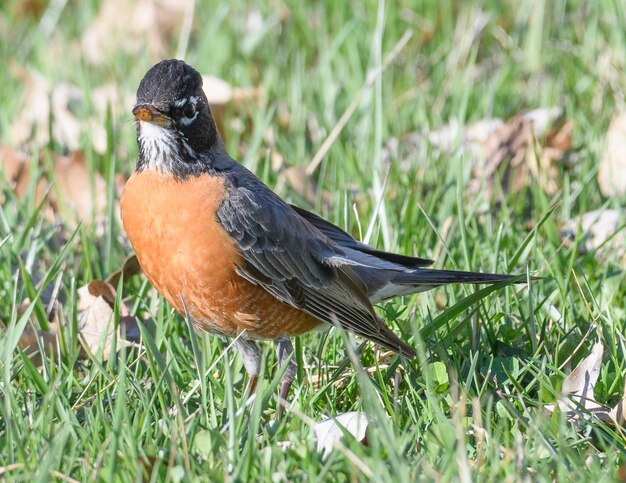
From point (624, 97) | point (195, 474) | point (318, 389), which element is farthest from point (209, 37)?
point (195, 474)

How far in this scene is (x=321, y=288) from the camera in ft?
13.9

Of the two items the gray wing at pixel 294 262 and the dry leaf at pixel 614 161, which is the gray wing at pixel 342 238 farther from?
the dry leaf at pixel 614 161

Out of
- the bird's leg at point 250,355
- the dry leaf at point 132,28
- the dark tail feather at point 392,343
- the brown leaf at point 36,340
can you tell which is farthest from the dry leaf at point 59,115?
the dark tail feather at point 392,343

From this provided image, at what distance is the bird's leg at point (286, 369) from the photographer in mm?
3557

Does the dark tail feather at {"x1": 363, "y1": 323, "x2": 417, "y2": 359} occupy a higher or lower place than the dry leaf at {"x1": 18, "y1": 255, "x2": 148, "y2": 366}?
higher

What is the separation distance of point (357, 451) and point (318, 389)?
0.86 metres

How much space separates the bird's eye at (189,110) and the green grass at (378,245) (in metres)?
0.71

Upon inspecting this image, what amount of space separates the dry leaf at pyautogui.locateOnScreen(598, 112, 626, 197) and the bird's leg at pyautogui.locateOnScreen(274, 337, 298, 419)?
2.04m

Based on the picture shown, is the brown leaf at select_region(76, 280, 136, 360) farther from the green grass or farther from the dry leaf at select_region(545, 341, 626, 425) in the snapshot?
the dry leaf at select_region(545, 341, 626, 425)

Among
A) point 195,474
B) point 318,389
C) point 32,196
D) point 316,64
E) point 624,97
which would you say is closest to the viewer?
point 195,474

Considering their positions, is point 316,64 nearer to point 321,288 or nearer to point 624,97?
point 624,97

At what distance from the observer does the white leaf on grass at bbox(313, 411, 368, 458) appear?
10.4 feet

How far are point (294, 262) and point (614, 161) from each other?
6.77ft

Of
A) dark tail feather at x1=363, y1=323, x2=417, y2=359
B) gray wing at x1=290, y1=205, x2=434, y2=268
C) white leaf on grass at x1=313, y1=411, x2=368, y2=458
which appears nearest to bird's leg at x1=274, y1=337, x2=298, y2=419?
white leaf on grass at x1=313, y1=411, x2=368, y2=458
